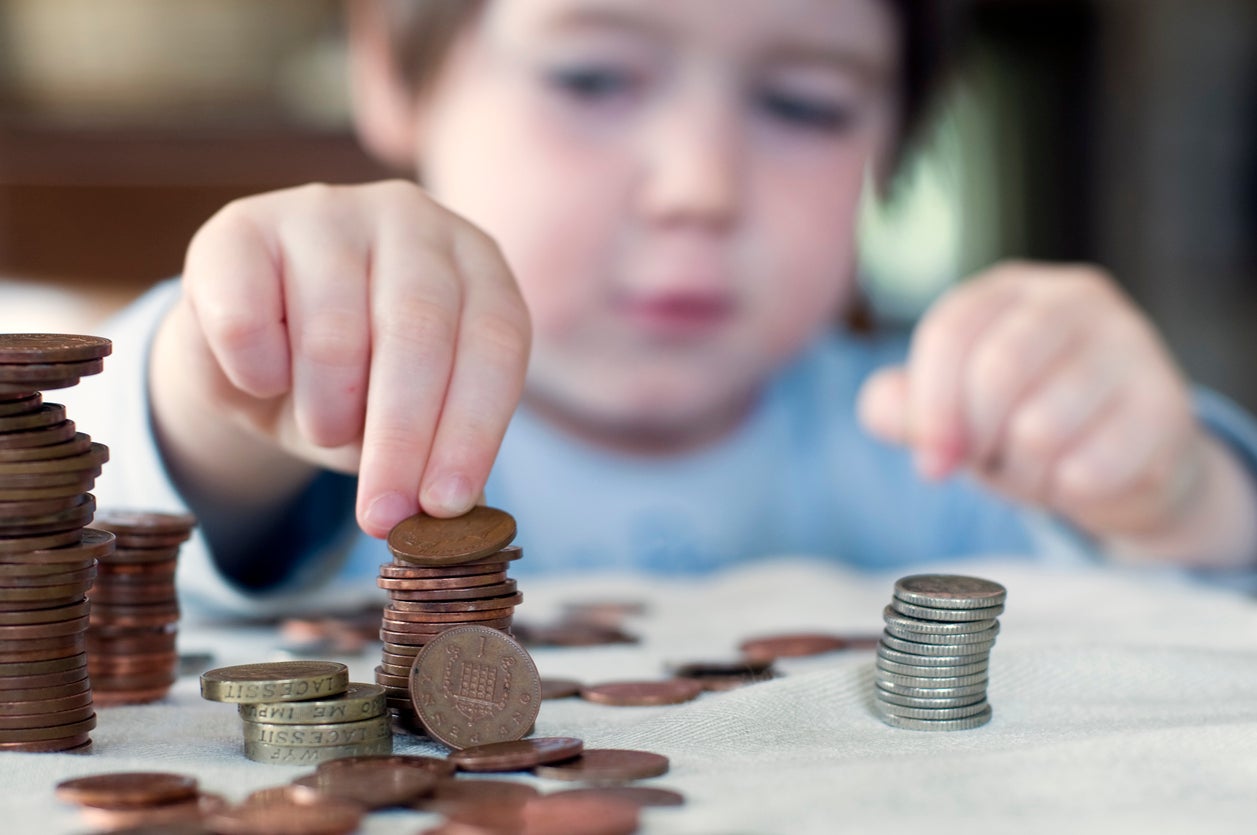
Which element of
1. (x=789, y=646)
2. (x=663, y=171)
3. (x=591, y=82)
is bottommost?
(x=789, y=646)

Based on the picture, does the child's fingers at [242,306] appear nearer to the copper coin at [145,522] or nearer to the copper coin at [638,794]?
the copper coin at [145,522]

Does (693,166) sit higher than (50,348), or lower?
higher

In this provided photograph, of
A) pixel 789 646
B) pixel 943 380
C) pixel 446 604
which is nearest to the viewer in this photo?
pixel 446 604

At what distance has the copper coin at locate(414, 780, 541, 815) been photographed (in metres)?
0.67

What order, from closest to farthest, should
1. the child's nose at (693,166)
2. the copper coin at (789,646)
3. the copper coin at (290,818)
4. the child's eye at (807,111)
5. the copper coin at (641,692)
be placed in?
the copper coin at (290,818) → the copper coin at (641,692) → the copper coin at (789,646) → the child's nose at (693,166) → the child's eye at (807,111)

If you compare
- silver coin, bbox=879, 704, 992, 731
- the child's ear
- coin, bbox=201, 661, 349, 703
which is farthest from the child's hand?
the child's ear

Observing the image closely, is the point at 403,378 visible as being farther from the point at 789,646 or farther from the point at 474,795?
the point at 789,646

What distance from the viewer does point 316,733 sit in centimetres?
76

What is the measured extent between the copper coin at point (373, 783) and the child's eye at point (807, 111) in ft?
4.42

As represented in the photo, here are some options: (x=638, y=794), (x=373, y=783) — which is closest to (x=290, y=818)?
(x=373, y=783)

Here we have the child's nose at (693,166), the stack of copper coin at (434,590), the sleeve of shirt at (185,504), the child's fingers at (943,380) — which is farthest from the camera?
the child's nose at (693,166)

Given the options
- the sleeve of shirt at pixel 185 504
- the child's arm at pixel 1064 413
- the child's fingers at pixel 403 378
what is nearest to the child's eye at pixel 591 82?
the child's arm at pixel 1064 413

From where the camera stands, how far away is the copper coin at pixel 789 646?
1099mm

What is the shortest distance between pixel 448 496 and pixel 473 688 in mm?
126
